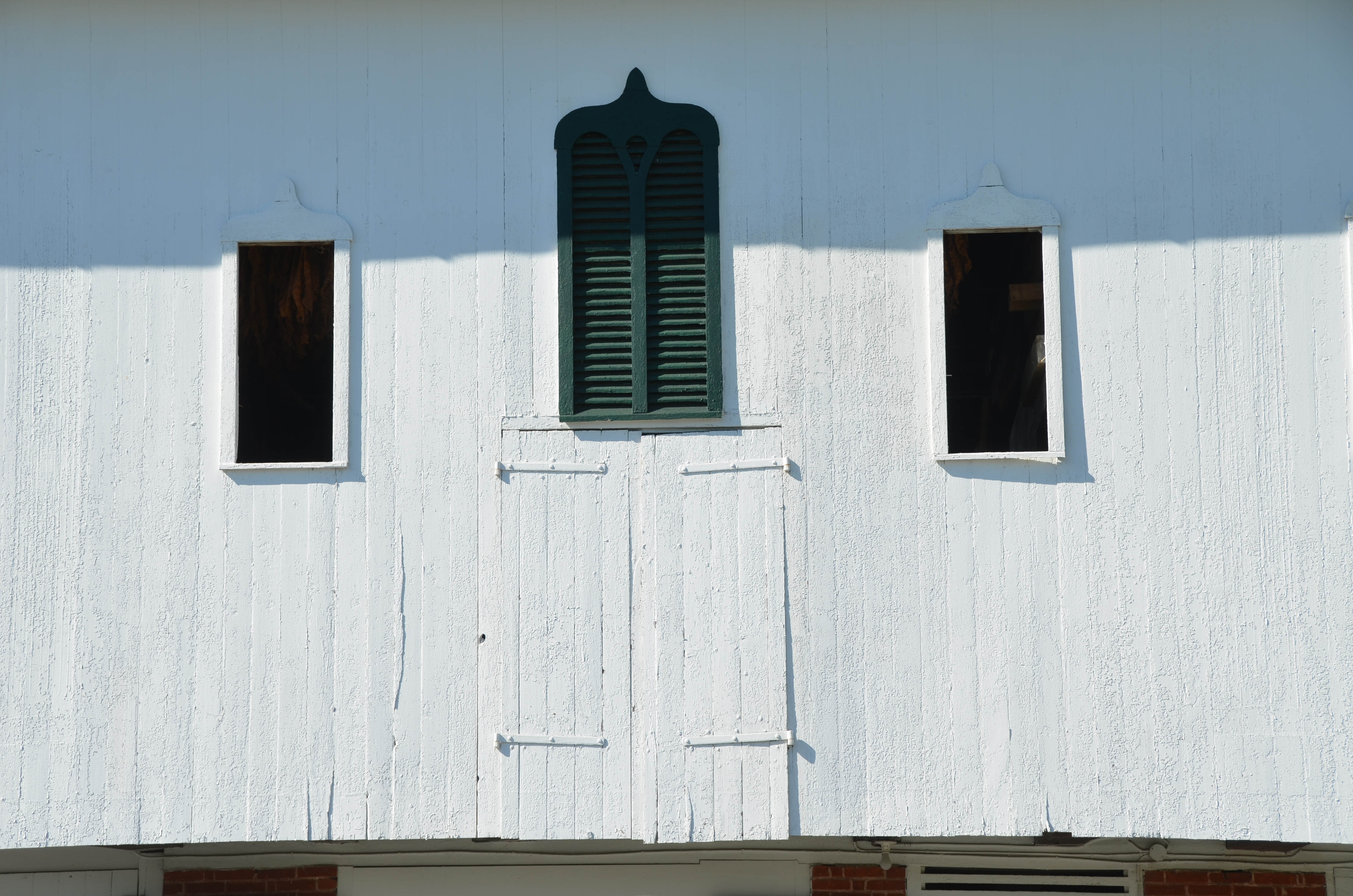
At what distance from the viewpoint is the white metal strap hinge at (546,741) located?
6785 mm

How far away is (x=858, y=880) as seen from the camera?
8.09 m

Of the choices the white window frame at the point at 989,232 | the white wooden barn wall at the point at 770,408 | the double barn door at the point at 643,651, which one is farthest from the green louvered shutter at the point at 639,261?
the white window frame at the point at 989,232

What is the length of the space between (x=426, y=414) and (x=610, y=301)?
3.57 feet

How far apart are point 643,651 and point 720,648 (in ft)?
1.23

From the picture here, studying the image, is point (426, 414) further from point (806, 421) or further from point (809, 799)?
point (809, 799)

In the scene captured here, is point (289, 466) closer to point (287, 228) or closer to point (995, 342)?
point (287, 228)

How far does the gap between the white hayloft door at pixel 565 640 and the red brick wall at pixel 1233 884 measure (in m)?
3.35

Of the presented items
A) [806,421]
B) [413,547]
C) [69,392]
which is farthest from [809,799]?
[69,392]

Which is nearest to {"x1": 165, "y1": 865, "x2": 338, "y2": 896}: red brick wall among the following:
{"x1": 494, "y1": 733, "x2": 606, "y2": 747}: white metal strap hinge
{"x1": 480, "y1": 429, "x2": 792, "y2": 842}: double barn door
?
{"x1": 480, "y1": 429, "x2": 792, "y2": 842}: double barn door

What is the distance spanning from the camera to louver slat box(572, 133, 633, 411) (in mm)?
7023

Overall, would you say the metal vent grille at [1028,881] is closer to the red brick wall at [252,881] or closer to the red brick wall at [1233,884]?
the red brick wall at [1233,884]

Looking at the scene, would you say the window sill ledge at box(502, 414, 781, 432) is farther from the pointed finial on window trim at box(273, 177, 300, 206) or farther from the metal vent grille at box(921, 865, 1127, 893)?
the metal vent grille at box(921, 865, 1127, 893)

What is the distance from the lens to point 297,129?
7.24 meters

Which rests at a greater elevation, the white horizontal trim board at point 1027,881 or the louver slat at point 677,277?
the louver slat at point 677,277
